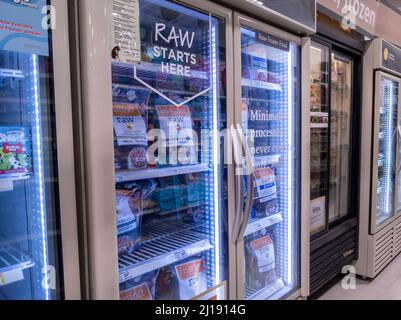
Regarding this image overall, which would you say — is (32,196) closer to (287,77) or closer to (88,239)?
(88,239)

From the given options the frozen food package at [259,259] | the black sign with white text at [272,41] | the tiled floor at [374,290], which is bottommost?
the tiled floor at [374,290]

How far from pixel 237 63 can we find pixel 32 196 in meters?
1.11

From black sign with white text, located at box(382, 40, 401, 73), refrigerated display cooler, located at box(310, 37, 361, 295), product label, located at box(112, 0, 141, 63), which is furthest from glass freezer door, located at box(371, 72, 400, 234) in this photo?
product label, located at box(112, 0, 141, 63)

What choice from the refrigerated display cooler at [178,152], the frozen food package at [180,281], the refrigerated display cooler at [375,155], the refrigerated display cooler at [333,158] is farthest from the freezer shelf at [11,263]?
the refrigerated display cooler at [375,155]

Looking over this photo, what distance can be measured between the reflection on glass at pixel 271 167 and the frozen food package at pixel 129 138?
2.29ft

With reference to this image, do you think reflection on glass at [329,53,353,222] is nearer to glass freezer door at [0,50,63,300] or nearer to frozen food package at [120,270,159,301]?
frozen food package at [120,270,159,301]

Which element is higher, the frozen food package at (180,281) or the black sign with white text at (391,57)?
the black sign with white text at (391,57)

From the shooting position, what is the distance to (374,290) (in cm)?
304

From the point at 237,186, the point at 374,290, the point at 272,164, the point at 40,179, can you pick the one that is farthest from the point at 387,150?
the point at 40,179

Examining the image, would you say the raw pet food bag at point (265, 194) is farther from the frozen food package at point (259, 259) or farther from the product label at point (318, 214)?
the product label at point (318, 214)

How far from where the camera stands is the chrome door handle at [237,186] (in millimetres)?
1628

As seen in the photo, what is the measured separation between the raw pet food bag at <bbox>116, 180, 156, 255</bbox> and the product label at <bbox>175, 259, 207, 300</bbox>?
0.98 ft

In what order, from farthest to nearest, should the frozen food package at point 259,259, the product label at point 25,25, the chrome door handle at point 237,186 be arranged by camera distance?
1. the frozen food package at point 259,259
2. the chrome door handle at point 237,186
3. the product label at point 25,25
